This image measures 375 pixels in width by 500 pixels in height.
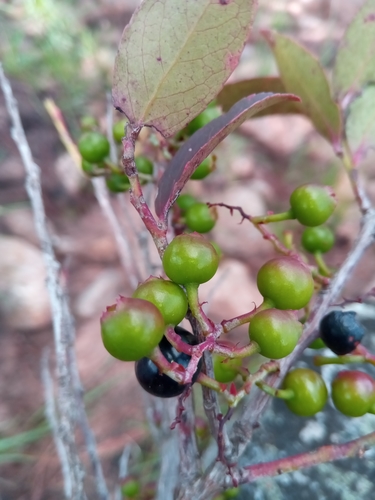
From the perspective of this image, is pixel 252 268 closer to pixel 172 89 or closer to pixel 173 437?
pixel 173 437

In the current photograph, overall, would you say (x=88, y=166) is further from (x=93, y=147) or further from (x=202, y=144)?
(x=202, y=144)

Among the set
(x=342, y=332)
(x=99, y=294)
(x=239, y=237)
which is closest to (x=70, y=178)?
(x=99, y=294)

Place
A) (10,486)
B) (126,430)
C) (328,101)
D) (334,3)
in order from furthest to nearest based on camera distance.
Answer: (334,3)
(126,430)
(10,486)
(328,101)

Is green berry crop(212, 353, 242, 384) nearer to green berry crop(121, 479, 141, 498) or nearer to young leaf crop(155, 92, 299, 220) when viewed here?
young leaf crop(155, 92, 299, 220)

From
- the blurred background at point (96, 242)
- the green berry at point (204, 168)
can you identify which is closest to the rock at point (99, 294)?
the blurred background at point (96, 242)

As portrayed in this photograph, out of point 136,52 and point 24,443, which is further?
point 24,443

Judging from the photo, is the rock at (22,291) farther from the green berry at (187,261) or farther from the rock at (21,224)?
the green berry at (187,261)

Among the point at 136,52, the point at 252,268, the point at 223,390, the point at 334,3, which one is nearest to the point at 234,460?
the point at 223,390
